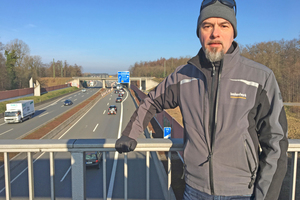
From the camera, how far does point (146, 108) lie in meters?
2.38

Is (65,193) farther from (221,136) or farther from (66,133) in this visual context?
(66,133)

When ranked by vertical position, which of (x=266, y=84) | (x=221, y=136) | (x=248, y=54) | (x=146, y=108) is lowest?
(x=221, y=136)

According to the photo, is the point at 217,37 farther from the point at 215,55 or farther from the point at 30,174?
the point at 30,174

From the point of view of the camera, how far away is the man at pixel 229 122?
1.79m

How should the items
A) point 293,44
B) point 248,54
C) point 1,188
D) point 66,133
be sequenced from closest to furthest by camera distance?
point 1,188 < point 66,133 < point 293,44 < point 248,54

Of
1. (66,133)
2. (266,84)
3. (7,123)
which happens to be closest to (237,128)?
Result: (266,84)

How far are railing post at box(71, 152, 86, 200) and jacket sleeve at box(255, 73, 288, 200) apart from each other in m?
1.86

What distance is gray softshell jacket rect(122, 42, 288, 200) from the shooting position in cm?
178

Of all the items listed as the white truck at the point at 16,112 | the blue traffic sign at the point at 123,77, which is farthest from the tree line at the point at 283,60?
the white truck at the point at 16,112

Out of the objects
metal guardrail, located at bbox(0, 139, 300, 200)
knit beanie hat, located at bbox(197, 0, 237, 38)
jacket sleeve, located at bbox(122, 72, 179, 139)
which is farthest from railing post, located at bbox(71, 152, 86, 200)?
knit beanie hat, located at bbox(197, 0, 237, 38)

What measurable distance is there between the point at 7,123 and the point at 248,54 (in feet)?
138

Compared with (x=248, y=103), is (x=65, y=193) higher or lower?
lower

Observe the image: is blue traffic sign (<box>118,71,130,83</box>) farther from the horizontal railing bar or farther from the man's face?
the man's face

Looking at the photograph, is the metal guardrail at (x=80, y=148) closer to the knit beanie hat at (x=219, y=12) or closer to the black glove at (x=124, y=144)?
the black glove at (x=124, y=144)
